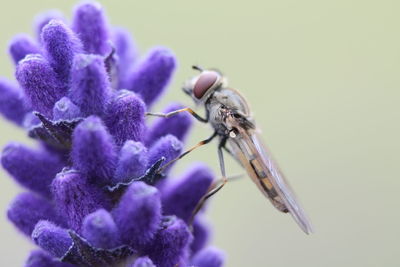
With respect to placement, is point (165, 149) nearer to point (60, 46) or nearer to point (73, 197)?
point (73, 197)

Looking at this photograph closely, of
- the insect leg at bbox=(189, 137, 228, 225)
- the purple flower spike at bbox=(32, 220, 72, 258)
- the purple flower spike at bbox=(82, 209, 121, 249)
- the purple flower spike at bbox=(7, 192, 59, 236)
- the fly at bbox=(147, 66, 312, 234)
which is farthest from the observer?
the fly at bbox=(147, 66, 312, 234)

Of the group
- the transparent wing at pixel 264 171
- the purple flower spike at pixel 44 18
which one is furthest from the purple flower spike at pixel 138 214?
the purple flower spike at pixel 44 18

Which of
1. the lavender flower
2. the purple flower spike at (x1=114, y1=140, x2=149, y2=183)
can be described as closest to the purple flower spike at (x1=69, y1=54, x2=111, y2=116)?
the lavender flower

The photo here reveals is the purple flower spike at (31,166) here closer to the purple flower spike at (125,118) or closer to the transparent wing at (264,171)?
the purple flower spike at (125,118)

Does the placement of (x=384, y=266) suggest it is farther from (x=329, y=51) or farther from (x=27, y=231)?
(x=27, y=231)

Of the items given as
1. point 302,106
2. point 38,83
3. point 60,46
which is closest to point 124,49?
point 60,46

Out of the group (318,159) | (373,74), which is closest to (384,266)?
(318,159)

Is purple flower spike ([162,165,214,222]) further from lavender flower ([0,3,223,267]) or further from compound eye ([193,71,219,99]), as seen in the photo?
compound eye ([193,71,219,99])
